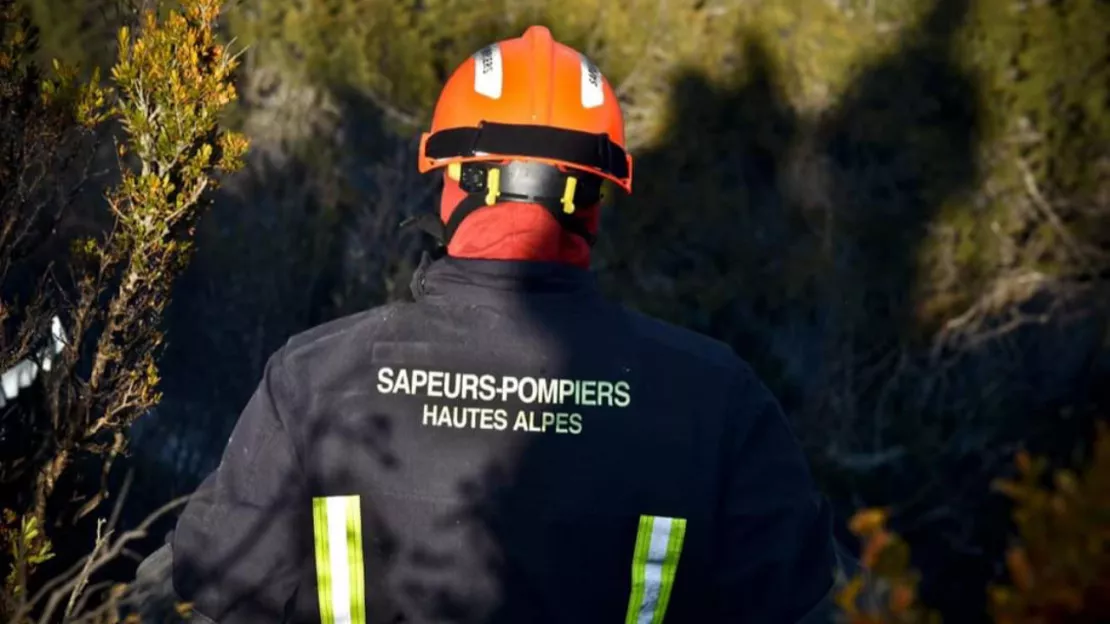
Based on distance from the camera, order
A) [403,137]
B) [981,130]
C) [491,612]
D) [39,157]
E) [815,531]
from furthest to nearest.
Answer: [403,137], [981,130], [39,157], [815,531], [491,612]

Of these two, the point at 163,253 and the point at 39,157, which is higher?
the point at 39,157

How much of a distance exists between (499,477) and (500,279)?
0.39m

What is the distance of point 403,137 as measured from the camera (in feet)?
20.7

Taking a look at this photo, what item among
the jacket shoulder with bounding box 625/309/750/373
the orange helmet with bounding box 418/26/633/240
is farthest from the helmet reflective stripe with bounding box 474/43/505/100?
the jacket shoulder with bounding box 625/309/750/373

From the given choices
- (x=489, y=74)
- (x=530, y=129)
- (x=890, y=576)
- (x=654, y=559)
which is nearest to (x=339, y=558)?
(x=654, y=559)

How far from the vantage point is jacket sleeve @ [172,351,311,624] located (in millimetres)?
2352

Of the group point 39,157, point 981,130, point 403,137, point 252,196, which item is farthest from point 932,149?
point 39,157

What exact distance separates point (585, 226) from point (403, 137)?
12.6ft

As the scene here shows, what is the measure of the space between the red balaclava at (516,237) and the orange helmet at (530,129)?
0.15ft

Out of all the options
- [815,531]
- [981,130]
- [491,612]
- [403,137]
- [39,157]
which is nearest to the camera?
[491,612]

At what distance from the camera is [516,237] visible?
2471 millimetres

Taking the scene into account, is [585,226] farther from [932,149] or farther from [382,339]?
[932,149]

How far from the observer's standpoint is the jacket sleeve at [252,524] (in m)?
2.35

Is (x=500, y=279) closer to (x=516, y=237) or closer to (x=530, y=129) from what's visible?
(x=516, y=237)
